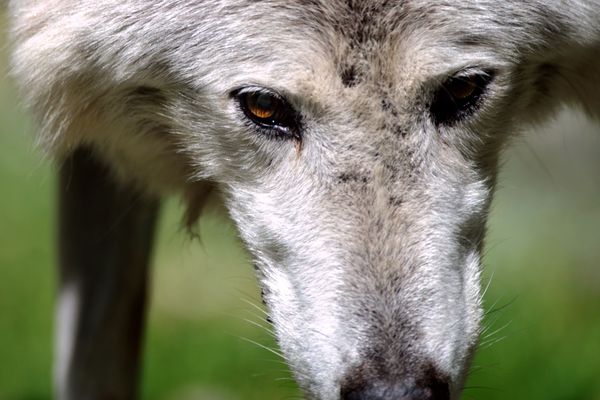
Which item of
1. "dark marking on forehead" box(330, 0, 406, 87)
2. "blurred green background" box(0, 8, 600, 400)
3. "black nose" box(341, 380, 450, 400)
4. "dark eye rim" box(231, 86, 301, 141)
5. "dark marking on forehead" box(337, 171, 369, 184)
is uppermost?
"dark marking on forehead" box(330, 0, 406, 87)

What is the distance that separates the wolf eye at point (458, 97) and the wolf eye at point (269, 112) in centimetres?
37

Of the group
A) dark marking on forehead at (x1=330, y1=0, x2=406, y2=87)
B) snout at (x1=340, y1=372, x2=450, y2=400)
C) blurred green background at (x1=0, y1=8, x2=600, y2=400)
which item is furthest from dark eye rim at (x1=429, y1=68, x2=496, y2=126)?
blurred green background at (x1=0, y1=8, x2=600, y2=400)

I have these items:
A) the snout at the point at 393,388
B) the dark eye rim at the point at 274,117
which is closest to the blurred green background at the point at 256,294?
the dark eye rim at the point at 274,117

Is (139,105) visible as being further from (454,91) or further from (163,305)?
(163,305)

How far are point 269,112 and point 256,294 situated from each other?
314 centimetres

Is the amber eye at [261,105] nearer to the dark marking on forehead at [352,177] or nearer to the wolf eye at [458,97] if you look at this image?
the dark marking on forehead at [352,177]

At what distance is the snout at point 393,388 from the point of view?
2.72 m

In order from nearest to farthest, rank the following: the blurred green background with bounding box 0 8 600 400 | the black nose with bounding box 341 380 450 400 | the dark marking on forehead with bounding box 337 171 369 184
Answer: the black nose with bounding box 341 380 450 400, the dark marking on forehead with bounding box 337 171 369 184, the blurred green background with bounding box 0 8 600 400

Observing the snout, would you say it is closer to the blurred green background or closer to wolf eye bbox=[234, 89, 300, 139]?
wolf eye bbox=[234, 89, 300, 139]

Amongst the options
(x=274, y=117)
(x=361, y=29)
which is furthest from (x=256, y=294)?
(x=361, y=29)

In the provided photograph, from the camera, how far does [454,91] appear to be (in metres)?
3.03

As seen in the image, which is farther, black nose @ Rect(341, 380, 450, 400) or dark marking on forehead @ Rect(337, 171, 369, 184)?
dark marking on forehead @ Rect(337, 171, 369, 184)

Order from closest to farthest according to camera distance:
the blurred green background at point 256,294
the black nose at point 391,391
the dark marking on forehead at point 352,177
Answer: the black nose at point 391,391
the dark marking on forehead at point 352,177
the blurred green background at point 256,294

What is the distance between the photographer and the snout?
272 centimetres
